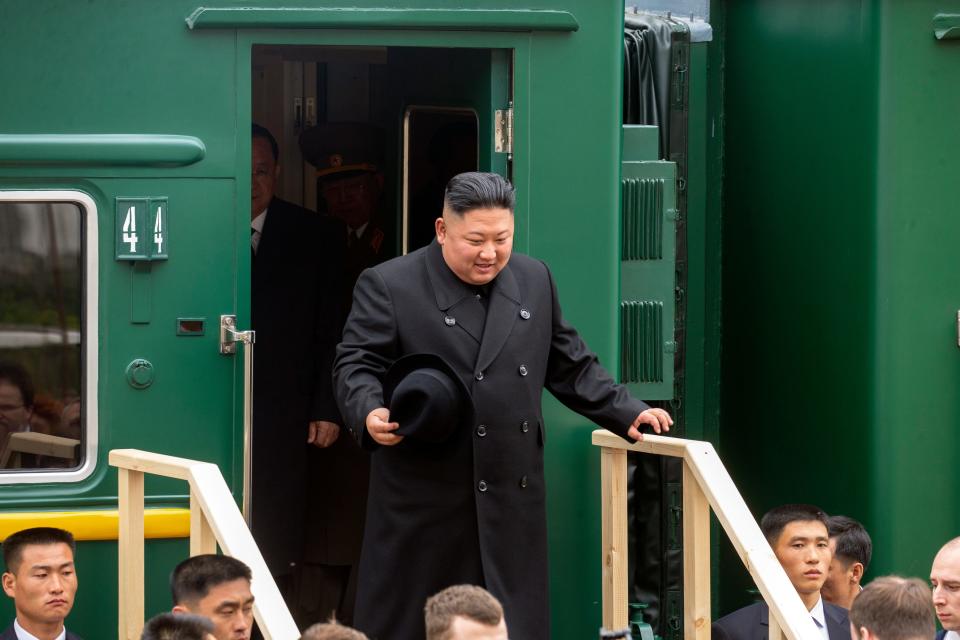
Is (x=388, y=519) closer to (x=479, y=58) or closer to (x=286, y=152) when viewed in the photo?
(x=479, y=58)

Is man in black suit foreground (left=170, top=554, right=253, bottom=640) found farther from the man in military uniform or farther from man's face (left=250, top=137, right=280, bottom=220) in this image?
the man in military uniform

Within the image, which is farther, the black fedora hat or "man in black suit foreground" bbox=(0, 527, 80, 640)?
"man in black suit foreground" bbox=(0, 527, 80, 640)

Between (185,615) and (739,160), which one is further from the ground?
(739,160)

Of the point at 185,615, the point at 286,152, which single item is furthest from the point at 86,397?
the point at 286,152

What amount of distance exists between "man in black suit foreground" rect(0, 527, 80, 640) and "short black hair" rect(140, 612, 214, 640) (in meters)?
1.01

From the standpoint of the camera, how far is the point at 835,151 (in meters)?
6.25

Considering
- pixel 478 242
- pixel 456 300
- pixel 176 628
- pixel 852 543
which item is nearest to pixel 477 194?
pixel 478 242

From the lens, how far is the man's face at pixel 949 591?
4879mm

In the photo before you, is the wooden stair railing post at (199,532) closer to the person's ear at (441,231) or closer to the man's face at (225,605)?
the man's face at (225,605)

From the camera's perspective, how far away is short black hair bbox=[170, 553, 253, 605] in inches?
181

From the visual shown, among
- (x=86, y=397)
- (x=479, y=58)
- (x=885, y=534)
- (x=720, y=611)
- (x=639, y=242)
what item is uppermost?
(x=479, y=58)

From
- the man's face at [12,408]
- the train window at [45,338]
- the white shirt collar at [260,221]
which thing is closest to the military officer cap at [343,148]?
the white shirt collar at [260,221]

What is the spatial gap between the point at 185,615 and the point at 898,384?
2873 mm

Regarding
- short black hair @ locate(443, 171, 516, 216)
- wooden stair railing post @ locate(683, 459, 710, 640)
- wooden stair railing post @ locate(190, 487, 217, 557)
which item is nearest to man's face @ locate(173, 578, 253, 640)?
wooden stair railing post @ locate(190, 487, 217, 557)
